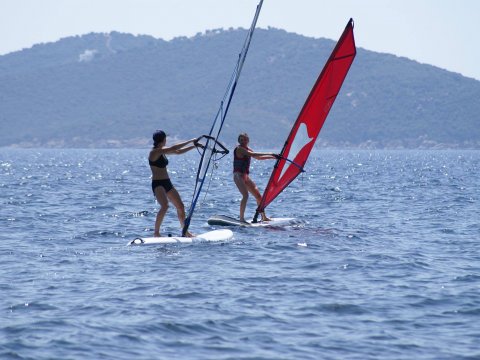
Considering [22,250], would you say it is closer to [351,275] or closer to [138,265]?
[138,265]

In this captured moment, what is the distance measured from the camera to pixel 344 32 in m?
19.9

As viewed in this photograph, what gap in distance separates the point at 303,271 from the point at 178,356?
4.85m

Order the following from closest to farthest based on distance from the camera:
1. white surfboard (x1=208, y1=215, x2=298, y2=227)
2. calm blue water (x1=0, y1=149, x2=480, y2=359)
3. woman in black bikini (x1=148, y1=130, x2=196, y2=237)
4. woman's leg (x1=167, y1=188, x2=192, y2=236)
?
calm blue water (x1=0, y1=149, x2=480, y2=359)
woman in black bikini (x1=148, y1=130, x2=196, y2=237)
woman's leg (x1=167, y1=188, x2=192, y2=236)
white surfboard (x1=208, y1=215, x2=298, y2=227)

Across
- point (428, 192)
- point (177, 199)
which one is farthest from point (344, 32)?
point (428, 192)

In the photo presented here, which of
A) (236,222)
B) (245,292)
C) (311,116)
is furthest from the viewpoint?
(311,116)

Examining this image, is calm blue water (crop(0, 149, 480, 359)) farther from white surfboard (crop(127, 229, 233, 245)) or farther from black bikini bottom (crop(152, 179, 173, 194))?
black bikini bottom (crop(152, 179, 173, 194))

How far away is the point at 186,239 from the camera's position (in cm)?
1680

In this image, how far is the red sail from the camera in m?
20.1

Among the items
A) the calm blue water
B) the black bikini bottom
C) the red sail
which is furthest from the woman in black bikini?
the red sail

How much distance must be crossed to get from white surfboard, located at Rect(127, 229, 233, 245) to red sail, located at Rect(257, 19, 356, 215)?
2.55 meters

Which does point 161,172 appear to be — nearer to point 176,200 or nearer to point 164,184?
point 164,184

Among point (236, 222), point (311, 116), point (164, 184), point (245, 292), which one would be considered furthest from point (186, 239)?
point (311, 116)

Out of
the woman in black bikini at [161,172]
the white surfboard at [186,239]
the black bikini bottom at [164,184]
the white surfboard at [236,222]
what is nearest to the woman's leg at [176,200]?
the woman in black bikini at [161,172]

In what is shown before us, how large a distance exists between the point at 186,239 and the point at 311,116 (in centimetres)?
502
